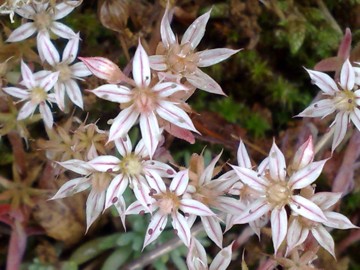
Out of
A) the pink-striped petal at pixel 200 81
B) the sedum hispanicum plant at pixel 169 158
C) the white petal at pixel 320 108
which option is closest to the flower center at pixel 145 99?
the sedum hispanicum plant at pixel 169 158

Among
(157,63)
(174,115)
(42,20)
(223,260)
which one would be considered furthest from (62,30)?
(223,260)

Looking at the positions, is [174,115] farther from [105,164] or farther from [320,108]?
[320,108]

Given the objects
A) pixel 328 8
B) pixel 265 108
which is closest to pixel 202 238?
pixel 265 108

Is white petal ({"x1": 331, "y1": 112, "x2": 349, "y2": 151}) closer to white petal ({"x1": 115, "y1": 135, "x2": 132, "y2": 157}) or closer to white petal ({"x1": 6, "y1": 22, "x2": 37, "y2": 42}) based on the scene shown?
white petal ({"x1": 115, "y1": 135, "x2": 132, "y2": 157})

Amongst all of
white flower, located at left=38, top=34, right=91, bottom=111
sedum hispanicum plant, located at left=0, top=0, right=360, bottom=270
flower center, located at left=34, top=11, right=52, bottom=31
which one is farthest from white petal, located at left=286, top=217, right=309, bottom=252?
flower center, located at left=34, top=11, right=52, bottom=31

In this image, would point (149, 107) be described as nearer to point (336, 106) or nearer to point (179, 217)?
point (179, 217)

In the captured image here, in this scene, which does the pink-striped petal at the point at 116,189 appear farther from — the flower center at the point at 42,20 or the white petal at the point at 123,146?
the flower center at the point at 42,20
